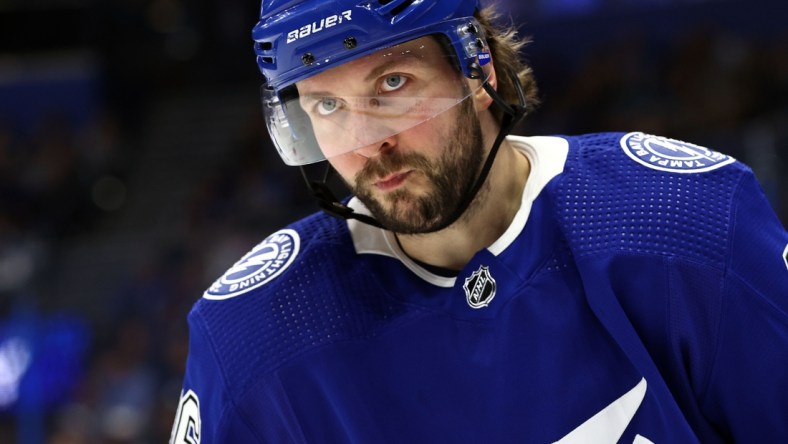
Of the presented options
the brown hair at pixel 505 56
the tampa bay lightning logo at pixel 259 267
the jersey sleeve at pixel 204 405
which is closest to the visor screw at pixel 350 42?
the brown hair at pixel 505 56

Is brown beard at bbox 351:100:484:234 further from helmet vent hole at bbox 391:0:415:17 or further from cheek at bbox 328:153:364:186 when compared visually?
helmet vent hole at bbox 391:0:415:17

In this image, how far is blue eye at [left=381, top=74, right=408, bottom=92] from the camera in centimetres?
154

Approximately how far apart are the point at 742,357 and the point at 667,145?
0.39 meters

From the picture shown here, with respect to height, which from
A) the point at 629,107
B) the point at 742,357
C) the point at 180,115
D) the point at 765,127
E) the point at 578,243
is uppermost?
the point at 578,243

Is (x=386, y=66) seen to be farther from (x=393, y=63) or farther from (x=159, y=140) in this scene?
(x=159, y=140)

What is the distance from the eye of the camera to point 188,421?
170cm

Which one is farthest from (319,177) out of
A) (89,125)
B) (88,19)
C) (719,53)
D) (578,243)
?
(88,19)

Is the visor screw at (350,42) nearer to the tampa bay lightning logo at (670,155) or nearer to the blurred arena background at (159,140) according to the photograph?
the tampa bay lightning logo at (670,155)

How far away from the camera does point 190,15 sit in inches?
356

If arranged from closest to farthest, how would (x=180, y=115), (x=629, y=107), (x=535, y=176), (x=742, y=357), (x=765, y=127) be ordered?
(x=742, y=357) → (x=535, y=176) → (x=765, y=127) → (x=629, y=107) → (x=180, y=115)

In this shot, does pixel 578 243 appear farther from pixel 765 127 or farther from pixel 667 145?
pixel 765 127

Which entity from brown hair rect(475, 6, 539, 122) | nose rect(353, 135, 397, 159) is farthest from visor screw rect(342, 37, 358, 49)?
brown hair rect(475, 6, 539, 122)

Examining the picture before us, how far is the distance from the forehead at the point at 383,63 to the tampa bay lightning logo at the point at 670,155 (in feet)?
1.16

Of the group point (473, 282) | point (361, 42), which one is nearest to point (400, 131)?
point (361, 42)
